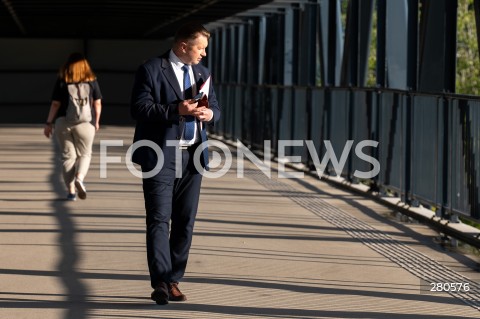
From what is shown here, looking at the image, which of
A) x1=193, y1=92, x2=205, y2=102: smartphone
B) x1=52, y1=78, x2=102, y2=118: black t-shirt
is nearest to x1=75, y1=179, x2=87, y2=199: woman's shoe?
x1=52, y1=78, x2=102, y2=118: black t-shirt

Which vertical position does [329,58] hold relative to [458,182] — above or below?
above

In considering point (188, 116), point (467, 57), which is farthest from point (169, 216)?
point (467, 57)

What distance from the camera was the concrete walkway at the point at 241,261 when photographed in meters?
7.51

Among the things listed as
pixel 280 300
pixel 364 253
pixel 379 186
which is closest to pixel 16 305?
pixel 280 300

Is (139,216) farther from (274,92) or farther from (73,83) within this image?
(274,92)

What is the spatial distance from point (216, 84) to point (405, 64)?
19137 millimetres

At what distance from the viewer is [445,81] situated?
42.4ft

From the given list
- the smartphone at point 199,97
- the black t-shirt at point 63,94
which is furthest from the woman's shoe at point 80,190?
the smartphone at point 199,97

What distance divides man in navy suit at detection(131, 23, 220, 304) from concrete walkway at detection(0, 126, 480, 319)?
27 cm

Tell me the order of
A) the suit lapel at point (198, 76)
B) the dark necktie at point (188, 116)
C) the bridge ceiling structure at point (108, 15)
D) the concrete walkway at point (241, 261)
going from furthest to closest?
the bridge ceiling structure at point (108, 15), the suit lapel at point (198, 76), the dark necktie at point (188, 116), the concrete walkway at point (241, 261)

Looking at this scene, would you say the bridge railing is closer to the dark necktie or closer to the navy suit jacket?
the dark necktie

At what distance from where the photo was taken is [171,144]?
25.1 ft

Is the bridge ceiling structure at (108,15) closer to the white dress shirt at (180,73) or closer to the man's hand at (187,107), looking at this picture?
the white dress shirt at (180,73)

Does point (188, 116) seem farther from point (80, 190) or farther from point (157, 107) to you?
point (80, 190)
